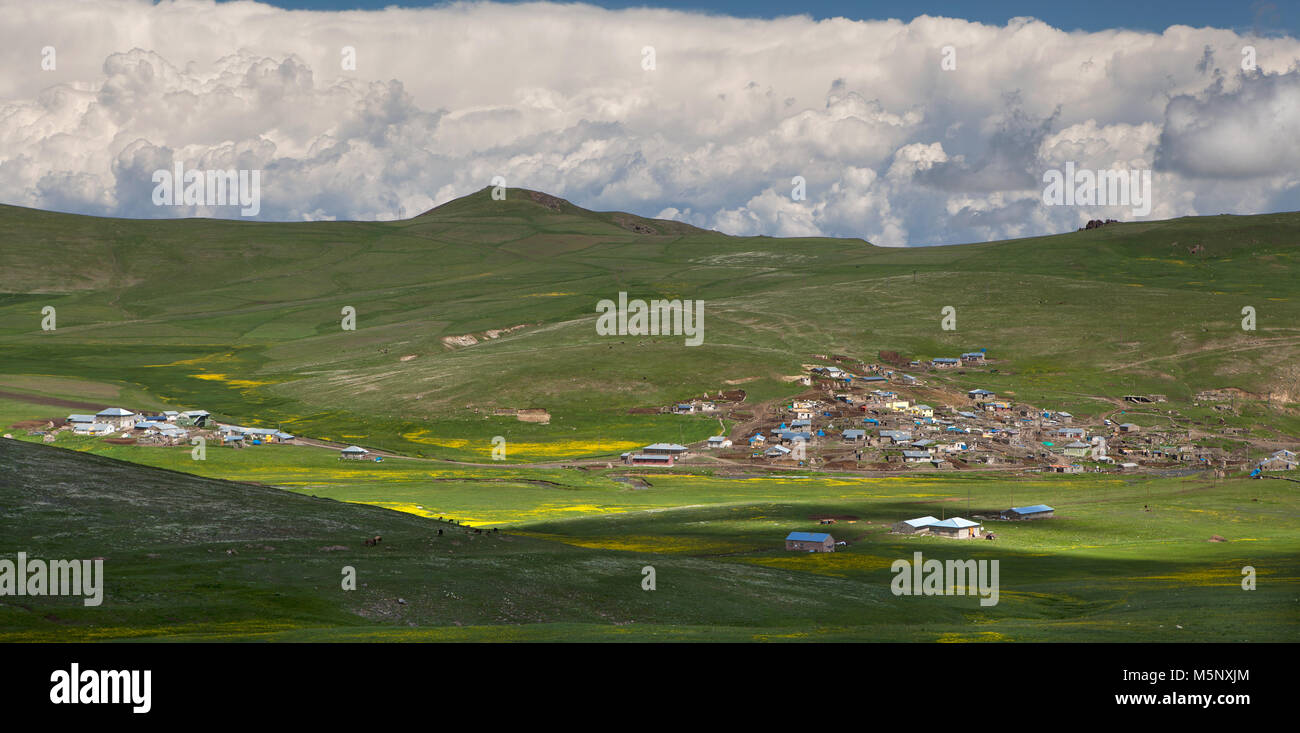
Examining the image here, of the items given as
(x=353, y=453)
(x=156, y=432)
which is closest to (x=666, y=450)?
(x=353, y=453)

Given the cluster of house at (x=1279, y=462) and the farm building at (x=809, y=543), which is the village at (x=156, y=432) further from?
the cluster of house at (x=1279, y=462)

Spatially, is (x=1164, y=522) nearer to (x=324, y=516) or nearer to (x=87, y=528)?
(x=324, y=516)

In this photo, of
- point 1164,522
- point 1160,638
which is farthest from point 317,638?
point 1164,522

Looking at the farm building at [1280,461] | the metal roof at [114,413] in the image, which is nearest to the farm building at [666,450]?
the metal roof at [114,413]

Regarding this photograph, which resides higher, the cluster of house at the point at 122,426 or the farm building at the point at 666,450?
the cluster of house at the point at 122,426

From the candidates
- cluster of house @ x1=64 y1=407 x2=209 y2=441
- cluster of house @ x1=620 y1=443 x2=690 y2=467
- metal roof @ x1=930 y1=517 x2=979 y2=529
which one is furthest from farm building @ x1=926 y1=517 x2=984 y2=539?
cluster of house @ x1=64 y1=407 x2=209 y2=441

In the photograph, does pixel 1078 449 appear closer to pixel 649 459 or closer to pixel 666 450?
pixel 666 450
